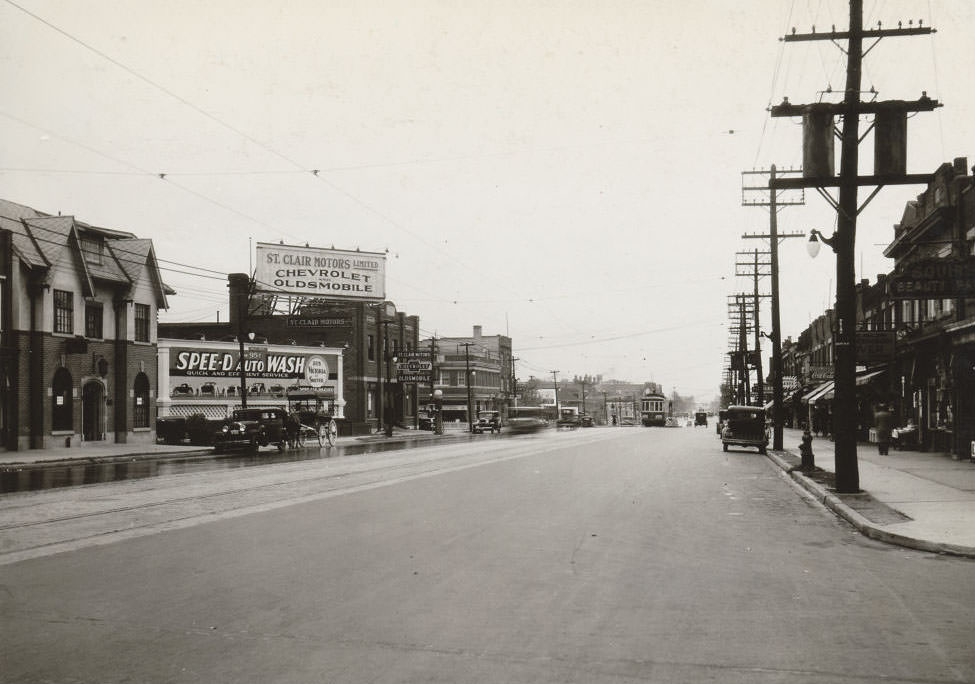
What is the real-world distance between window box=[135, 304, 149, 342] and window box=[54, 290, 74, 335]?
4.81 metres

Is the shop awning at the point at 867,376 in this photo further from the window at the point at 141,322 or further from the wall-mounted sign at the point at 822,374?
the window at the point at 141,322

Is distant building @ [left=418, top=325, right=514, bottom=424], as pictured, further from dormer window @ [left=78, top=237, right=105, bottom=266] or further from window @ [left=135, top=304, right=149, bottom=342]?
dormer window @ [left=78, top=237, right=105, bottom=266]

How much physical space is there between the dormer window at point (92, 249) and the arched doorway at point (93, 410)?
5407mm

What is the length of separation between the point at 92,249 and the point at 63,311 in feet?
12.9

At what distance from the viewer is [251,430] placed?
1389 inches

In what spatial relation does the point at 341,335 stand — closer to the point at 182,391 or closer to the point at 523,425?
the point at 182,391

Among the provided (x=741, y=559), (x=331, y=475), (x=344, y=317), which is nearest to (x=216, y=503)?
(x=331, y=475)

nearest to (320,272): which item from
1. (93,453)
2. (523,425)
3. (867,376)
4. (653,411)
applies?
(523,425)

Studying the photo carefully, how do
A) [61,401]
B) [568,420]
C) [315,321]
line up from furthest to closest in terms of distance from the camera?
1. [568,420]
2. [315,321]
3. [61,401]

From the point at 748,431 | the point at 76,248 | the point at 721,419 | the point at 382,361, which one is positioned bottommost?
the point at 721,419

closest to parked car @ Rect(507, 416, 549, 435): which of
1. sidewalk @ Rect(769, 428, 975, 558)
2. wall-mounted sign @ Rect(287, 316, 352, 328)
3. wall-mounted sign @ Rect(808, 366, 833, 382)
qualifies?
wall-mounted sign @ Rect(287, 316, 352, 328)

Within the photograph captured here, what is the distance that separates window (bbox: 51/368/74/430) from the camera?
1422 inches

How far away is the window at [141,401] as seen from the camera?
41591 mm

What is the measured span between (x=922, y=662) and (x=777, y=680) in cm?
118
